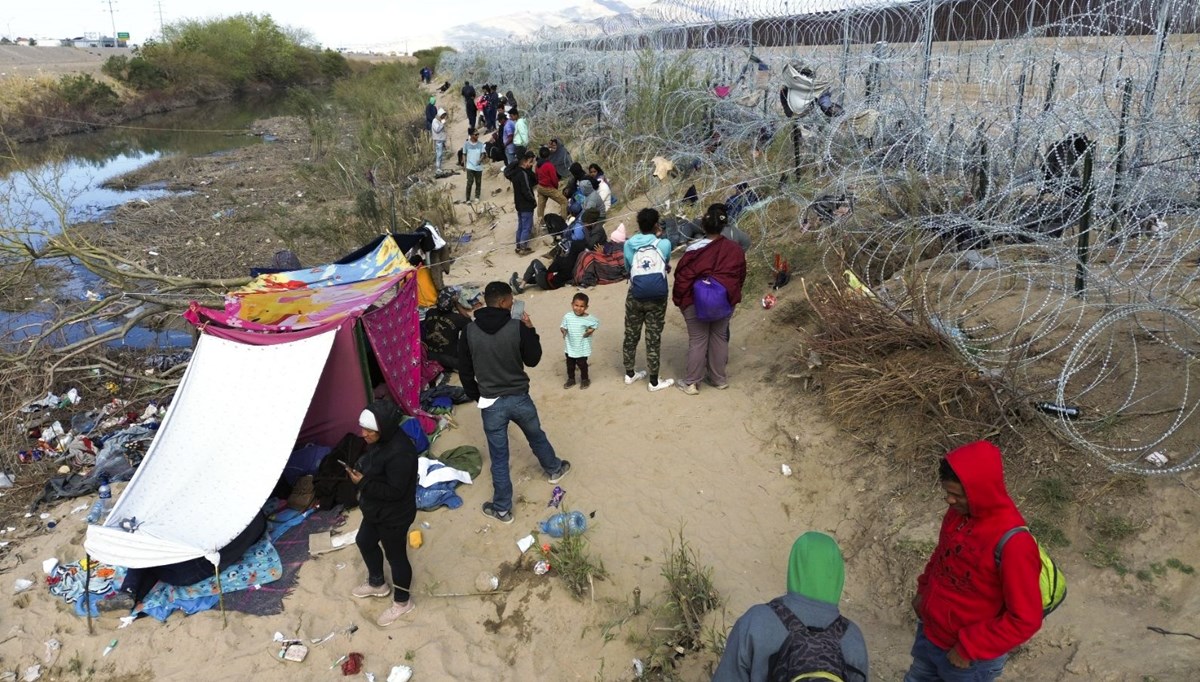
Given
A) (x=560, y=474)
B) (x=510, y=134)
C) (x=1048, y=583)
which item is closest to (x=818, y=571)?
(x=1048, y=583)

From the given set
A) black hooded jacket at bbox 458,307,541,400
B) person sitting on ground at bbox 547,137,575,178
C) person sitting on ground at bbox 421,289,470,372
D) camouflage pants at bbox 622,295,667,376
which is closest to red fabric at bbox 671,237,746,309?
camouflage pants at bbox 622,295,667,376

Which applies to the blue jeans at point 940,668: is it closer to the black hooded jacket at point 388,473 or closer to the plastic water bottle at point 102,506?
the black hooded jacket at point 388,473

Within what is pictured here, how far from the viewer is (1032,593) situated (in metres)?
2.08

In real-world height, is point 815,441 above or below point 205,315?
below

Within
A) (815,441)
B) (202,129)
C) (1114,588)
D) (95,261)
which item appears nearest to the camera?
(1114,588)

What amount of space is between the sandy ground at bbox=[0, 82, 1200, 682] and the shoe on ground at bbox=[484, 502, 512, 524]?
2.6 inches

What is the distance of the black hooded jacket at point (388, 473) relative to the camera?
3379 mm

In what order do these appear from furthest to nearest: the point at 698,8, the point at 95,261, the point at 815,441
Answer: the point at 698,8 < the point at 95,261 < the point at 815,441

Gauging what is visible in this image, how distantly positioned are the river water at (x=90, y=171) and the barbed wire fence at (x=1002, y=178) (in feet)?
22.9

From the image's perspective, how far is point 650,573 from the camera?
4020 mm

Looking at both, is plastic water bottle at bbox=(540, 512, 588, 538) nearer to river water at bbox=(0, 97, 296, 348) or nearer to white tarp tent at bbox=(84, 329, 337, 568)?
white tarp tent at bbox=(84, 329, 337, 568)

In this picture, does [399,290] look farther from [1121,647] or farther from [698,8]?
[698,8]

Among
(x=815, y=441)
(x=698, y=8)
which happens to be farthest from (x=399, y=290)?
(x=698, y=8)

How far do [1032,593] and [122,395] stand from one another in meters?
7.45
